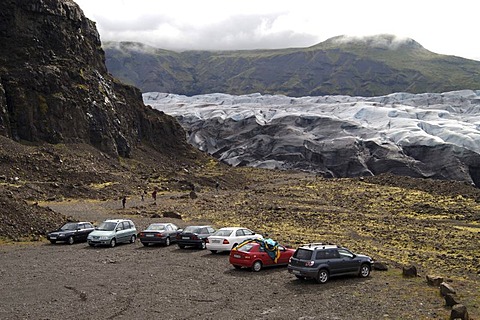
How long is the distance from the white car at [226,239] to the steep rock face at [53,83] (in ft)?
206

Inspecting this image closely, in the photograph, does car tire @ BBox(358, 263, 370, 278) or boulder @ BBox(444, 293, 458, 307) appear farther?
car tire @ BBox(358, 263, 370, 278)

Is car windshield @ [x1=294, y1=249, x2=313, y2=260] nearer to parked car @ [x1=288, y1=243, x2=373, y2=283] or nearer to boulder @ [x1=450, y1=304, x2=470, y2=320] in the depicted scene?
parked car @ [x1=288, y1=243, x2=373, y2=283]

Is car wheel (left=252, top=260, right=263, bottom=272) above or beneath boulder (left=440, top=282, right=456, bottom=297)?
beneath

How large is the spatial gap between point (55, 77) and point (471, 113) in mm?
143144

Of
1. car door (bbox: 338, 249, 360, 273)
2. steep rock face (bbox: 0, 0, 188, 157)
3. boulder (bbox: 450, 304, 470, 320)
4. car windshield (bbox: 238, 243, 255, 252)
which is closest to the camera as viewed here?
boulder (bbox: 450, 304, 470, 320)

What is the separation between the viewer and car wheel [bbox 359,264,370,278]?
2225 centimetres

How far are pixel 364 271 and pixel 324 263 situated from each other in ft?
7.94

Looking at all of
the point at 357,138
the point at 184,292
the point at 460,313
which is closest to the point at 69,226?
the point at 184,292

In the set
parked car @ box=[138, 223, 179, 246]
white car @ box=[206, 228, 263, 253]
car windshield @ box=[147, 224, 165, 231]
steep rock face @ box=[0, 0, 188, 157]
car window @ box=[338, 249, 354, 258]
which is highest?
steep rock face @ box=[0, 0, 188, 157]

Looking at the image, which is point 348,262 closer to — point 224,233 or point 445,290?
point 445,290

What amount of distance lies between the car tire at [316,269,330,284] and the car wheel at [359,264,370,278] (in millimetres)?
1948

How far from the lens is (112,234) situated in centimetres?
3150

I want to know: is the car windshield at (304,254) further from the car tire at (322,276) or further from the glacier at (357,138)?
the glacier at (357,138)

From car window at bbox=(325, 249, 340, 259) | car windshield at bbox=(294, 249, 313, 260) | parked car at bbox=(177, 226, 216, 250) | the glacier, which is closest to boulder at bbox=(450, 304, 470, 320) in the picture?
car window at bbox=(325, 249, 340, 259)
